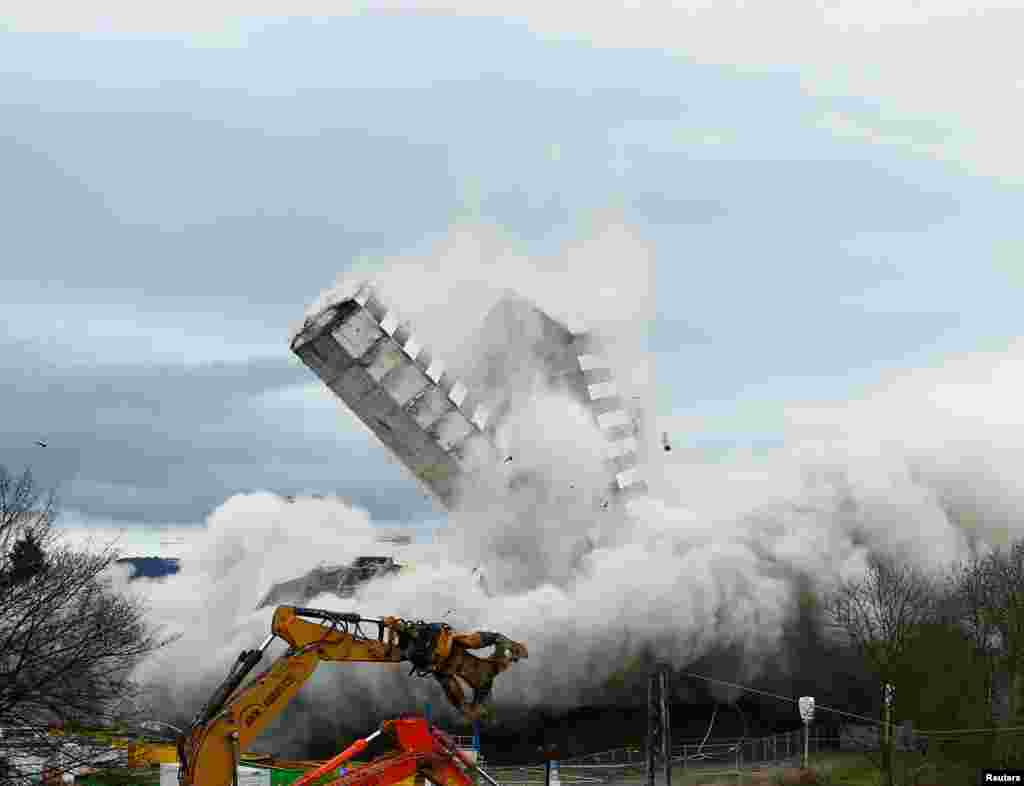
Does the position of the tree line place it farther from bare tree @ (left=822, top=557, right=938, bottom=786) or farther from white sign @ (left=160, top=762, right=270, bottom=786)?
white sign @ (left=160, top=762, right=270, bottom=786)

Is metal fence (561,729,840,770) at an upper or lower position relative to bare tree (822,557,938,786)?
lower

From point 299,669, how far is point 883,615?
1851 centimetres

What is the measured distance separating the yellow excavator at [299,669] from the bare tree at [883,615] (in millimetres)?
14949

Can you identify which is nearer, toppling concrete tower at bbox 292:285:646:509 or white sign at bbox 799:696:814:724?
white sign at bbox 799:696:814:724

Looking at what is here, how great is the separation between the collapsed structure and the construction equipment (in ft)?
49.6

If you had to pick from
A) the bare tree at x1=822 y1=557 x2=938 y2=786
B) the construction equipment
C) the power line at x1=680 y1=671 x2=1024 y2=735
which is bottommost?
the power line at x1=680 y1=671 x2=1024 y2=735

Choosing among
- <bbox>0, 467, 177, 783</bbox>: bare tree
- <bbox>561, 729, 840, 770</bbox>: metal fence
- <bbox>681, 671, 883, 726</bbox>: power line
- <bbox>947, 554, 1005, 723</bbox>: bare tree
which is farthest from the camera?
<bbox>947, 554, 1005, 723</bbox>: bare tree

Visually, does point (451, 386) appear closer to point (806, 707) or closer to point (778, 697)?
point (806, 707)

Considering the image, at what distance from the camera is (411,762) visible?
15.2 metres

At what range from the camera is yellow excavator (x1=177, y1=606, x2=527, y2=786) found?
1430 centimetres

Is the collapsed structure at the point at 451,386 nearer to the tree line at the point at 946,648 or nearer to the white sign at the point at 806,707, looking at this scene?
the tree line at the point at 946,648

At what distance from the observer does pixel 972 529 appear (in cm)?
3659

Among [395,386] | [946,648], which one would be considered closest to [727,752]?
[946,648]

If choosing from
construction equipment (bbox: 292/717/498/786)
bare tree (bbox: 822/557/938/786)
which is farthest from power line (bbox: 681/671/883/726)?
construction equipment (bbox: 292/717/498/786)
